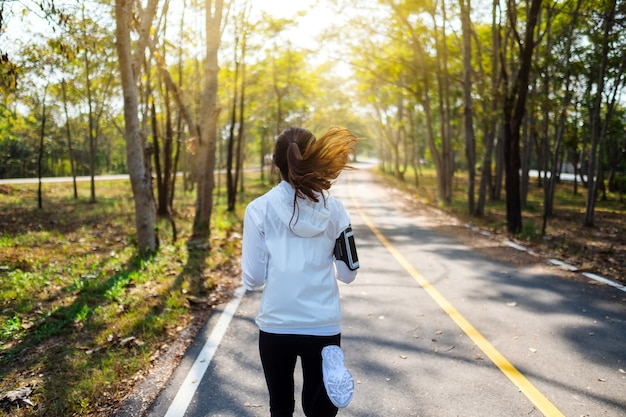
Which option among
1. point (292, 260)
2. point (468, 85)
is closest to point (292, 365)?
point (292, 260)

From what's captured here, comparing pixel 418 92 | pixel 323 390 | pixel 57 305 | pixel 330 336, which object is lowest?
pixel 57 305

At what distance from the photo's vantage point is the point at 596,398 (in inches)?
157

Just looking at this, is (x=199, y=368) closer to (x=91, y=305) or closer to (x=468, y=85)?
(x=91, y=305)

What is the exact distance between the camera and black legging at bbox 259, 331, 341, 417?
8.13ft

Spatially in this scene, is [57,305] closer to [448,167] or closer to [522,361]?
[522,361]

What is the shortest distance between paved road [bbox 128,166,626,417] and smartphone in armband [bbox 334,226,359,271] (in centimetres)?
180

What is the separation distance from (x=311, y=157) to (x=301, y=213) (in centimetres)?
27

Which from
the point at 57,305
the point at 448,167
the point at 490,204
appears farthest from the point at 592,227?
the point at 57,305

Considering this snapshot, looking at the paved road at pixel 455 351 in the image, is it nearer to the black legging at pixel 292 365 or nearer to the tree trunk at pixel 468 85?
the black legging at pixel 292 365

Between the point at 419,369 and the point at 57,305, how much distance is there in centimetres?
487

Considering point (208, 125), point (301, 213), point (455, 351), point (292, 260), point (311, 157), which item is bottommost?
point (455, 351)

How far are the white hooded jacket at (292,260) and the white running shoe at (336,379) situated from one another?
12cm

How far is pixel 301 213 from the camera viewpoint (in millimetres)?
2408

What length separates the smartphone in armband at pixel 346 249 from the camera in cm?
258
